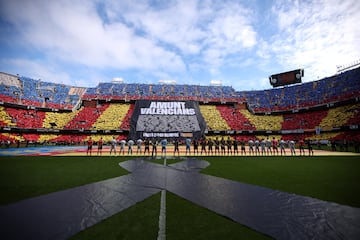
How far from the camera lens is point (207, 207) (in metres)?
4.79

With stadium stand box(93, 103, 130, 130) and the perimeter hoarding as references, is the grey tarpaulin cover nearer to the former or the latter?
the perimeter hoarding

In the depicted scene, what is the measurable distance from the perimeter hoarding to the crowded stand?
1.24 ft

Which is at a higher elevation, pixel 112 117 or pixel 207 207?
pixel 112 117

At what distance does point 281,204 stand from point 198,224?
2.74 meters

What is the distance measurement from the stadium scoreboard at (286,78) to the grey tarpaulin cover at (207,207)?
58222 millimetres

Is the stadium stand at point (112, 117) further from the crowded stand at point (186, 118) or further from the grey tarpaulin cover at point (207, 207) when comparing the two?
the grey tarpaulin cover at point (207, 207)

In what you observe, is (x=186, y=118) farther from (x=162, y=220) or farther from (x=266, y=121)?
(x=162, y=220)

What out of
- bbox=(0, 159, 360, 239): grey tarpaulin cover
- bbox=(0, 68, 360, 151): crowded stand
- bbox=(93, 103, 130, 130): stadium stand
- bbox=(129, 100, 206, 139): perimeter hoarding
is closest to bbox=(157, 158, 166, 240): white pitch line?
bbox=(0, 159, 360, 239): grey tarpaulin cover

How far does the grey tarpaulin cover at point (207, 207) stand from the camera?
3.54 m

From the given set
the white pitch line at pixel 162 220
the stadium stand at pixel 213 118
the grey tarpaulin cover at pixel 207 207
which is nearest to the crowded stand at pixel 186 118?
the stadium stand at pixel 213 118

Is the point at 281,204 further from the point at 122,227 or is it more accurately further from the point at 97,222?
the point at 97,222

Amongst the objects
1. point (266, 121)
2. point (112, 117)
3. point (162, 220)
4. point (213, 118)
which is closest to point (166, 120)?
point (213, 118)

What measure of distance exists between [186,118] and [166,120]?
223 inches

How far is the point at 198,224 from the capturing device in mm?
3793
